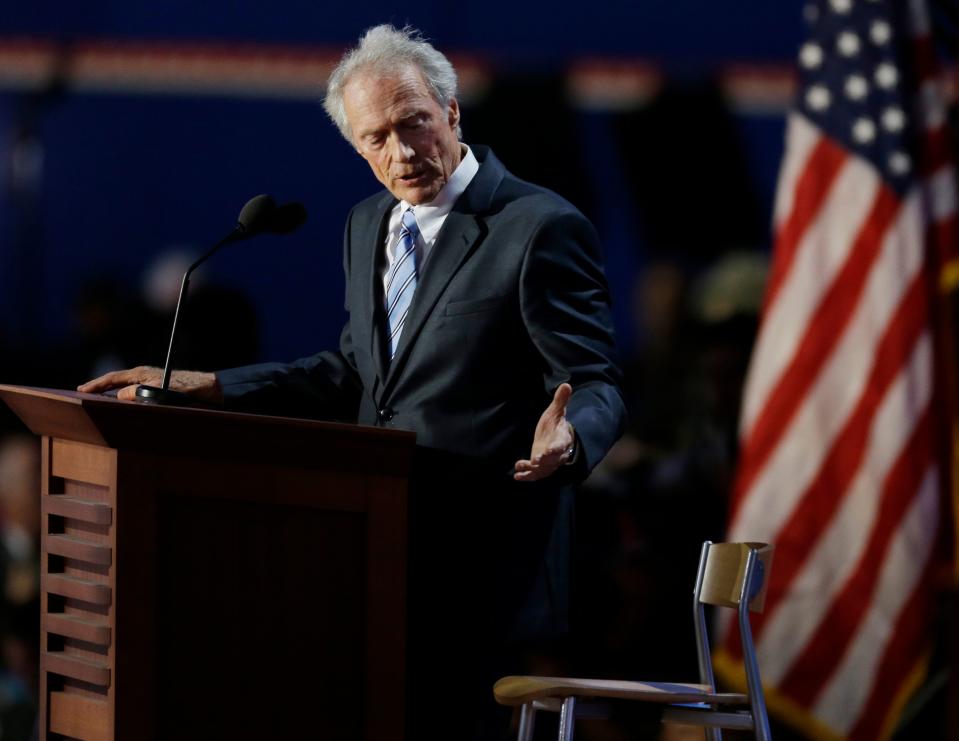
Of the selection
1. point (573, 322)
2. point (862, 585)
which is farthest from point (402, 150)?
point (862, 585)

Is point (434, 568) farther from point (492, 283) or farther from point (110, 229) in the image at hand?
point (110, 229)

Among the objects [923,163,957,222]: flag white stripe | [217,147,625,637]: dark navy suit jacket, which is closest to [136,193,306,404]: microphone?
[217,147,625,637]: dark navy suit jacket

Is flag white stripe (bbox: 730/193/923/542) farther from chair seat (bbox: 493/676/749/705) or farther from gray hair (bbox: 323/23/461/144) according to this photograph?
gray hair (bbox: 323/23/461/144)

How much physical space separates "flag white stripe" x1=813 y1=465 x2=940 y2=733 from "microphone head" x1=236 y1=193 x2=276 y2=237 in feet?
8.12

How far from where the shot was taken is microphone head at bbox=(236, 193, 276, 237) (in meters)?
2.26

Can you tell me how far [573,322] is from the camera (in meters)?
2.22

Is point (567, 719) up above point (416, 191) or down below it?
below

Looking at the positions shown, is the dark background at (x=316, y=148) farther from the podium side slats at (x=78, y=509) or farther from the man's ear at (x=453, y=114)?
the podium side slats at (x=78, y=509)

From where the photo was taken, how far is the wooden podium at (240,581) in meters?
2.01

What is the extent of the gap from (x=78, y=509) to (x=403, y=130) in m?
0.73

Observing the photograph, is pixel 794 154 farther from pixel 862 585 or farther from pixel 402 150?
pixel 402 150

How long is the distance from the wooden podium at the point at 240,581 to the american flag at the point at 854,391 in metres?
2.33

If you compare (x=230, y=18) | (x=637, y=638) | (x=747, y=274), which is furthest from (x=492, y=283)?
(x=230, y=18)

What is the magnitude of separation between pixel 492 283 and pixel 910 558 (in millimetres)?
2325
